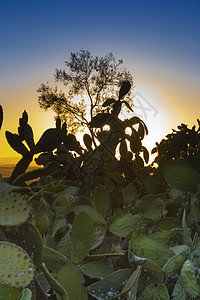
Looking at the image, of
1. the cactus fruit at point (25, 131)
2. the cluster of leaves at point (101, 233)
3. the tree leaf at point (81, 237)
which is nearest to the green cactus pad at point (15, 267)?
the cluster of leaves at point (101, 233)

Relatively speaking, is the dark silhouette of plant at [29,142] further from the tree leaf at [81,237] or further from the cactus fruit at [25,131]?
the tree leaf at [81,237]

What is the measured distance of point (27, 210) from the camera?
1.38 ft

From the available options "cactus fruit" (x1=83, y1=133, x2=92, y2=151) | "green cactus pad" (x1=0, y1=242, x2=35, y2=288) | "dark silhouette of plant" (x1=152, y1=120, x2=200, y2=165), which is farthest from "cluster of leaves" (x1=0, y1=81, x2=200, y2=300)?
"dark silhouette of plant" (x1=152, y1=120, x2=200, y2=165)

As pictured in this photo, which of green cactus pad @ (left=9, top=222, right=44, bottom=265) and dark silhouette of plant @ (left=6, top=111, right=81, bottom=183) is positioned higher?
dark silhouette of plant @ (left=6, top=111, right=81, bottom=183)

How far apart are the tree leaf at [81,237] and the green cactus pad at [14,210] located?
9 centimetres

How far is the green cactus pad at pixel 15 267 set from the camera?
1.24ft

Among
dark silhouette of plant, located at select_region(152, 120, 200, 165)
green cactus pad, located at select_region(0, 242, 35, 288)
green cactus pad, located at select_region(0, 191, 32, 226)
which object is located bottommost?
green cactus pad, located at select_region(0, 242, 35, 288)

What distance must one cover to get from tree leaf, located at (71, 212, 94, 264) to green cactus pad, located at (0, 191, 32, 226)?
9 cm

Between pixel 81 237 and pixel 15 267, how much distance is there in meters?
0.13

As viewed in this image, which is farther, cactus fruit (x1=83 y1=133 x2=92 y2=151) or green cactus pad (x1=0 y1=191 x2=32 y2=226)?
cactus fruit (x1=83 y1=133 x2=92 y2=151)

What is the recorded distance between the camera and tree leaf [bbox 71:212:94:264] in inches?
18.9

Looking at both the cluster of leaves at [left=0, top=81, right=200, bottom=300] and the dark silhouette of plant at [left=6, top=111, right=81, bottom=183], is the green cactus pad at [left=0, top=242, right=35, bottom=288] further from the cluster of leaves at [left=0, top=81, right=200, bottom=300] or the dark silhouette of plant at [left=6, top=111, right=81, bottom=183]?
the dark silhouette of plant at [left=6, top=111, right=81, bottom=183]

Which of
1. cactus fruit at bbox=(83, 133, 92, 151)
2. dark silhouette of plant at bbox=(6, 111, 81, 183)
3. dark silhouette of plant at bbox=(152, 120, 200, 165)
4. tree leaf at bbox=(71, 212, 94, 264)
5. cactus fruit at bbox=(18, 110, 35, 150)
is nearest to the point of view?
tree leaf at bbox=(71, 212, 94, 264)

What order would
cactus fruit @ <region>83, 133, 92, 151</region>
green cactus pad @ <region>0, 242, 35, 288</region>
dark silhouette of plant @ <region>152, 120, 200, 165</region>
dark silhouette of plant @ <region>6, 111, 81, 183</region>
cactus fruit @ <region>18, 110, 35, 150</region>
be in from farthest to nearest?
dark silhouette of plant @ <region>152, 120, 200, 165</region> < cactus fruit @ <region>83, 133, 92, 151</region> < cactus fruit @ <region>18, 110, 35, 150</region> < dark silhouette of plant @ <region>6, 111, 81, 183</region> < green cactus pad @ <region>0, 242, 35, 288</region>
